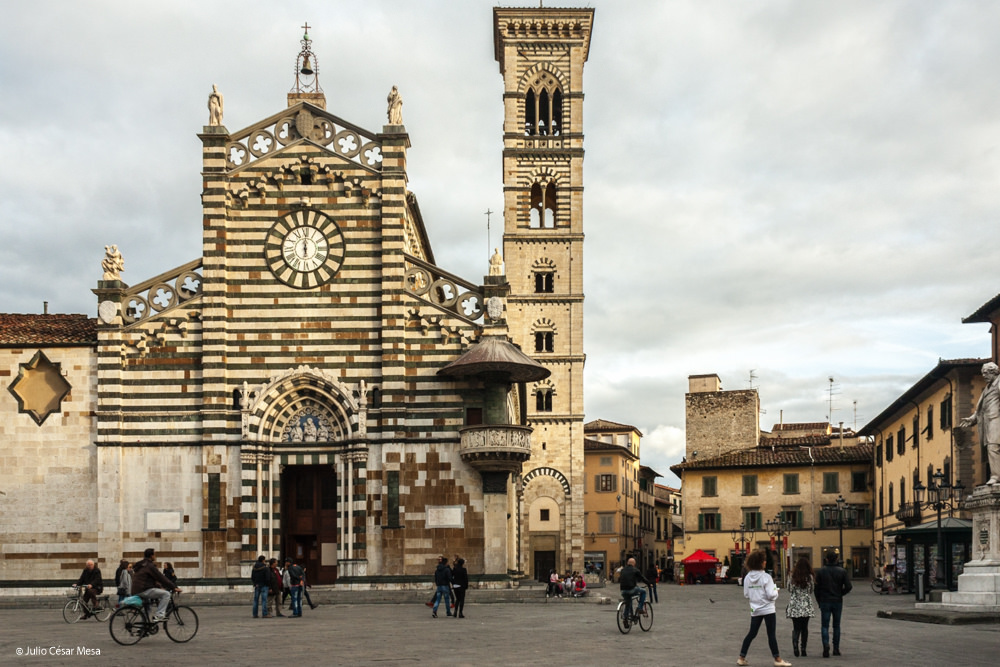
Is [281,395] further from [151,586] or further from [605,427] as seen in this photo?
[605,427]

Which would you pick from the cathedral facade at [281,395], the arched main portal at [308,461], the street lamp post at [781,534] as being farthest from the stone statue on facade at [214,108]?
the street lamp post at [781,534]

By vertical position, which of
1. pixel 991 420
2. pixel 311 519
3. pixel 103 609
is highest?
pixel 991 420

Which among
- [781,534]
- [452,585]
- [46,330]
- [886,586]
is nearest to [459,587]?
[452,585]

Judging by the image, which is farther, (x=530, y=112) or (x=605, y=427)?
(x=605, y=427)

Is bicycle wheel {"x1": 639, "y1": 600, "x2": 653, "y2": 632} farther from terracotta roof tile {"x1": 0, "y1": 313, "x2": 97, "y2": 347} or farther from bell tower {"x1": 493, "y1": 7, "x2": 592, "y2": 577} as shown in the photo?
bell tower {"x1": 493, "y1": 7, "x2": 592, "y2": 577}

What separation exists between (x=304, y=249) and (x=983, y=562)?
21846 mm

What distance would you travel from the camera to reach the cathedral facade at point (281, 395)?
115 feet

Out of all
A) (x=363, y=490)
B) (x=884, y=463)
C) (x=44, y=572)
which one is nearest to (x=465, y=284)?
(x=363, y=490)

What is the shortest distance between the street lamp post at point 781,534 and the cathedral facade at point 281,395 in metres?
27.3

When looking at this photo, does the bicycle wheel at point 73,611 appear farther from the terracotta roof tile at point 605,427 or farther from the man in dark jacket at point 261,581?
the terracotta roof tile at point 605,427

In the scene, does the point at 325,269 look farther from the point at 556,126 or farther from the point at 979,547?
the point at 556,126

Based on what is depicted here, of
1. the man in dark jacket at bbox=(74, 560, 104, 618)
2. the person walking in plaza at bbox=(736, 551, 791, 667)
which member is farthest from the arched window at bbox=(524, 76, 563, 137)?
the person walking in plaza at bbox=(736, 551, 791, 667)

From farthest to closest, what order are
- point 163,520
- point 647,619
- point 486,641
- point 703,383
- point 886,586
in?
point 703,383 → point 886,586 → point 163,520 → point 647,619 → point 486,641

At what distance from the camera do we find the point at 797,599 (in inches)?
662
